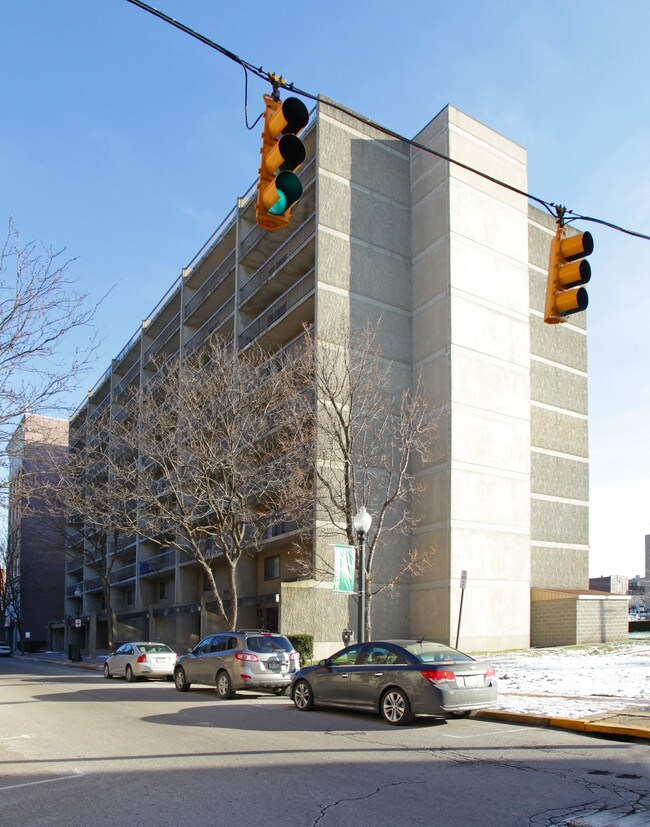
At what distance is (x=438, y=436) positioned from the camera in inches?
1305

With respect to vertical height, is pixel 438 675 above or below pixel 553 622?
above

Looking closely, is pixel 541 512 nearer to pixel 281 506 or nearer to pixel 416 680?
pixel 281 506

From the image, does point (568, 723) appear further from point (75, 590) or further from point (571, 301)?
point (75, 590)

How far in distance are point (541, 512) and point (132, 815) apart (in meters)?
32.0

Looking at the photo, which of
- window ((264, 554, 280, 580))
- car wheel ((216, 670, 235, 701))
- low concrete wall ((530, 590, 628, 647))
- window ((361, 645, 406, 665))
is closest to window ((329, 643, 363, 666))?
window ((361, 645, 406, 665))

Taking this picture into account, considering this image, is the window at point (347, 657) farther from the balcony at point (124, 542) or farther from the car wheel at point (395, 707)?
the balcony at point (124, 542)

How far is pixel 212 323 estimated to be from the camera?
47062 millimetres

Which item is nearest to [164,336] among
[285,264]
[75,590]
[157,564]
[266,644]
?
[157,564]

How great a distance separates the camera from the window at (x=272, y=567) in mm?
37531

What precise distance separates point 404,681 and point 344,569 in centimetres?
606

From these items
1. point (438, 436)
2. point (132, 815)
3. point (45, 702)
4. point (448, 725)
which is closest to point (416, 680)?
point (448, 725)

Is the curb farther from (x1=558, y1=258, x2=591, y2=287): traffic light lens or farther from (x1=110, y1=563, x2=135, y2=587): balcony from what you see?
(x1=110, y1=563, x2=135, y2=587): balcony

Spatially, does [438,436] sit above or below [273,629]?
above

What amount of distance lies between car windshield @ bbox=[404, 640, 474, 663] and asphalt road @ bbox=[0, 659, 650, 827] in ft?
3.34
